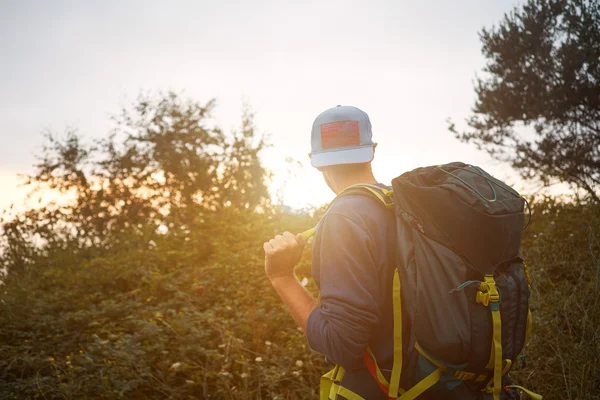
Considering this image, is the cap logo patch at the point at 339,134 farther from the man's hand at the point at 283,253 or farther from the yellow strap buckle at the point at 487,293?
the yellow strap buckle at the point at 487,293

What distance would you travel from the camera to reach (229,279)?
Answer: 21.2 ft

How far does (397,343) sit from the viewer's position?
1466 millimetres

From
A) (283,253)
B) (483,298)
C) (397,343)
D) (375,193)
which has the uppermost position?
(375,193)

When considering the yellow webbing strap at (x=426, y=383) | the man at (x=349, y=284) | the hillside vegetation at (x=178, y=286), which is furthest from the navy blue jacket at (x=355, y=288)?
the hillside vegetation at (x=178, y=286)

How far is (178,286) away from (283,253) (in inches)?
207

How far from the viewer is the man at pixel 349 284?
145cm

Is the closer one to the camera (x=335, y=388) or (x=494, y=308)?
(x=494, y=308)

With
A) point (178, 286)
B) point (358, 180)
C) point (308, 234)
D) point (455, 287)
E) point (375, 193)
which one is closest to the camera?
point (455, 287)

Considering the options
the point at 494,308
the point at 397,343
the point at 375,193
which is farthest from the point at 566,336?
the point at 375,193

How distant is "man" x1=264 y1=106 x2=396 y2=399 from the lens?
1451mm

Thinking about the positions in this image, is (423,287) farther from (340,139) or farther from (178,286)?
(178,286)

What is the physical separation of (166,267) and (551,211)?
6.66m

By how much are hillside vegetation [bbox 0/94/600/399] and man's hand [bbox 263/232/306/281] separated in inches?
74.6

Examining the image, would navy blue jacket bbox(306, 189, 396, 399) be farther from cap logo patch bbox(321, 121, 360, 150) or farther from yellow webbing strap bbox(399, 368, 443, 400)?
cap logo patch bbox(321, 121, 360, 150)
